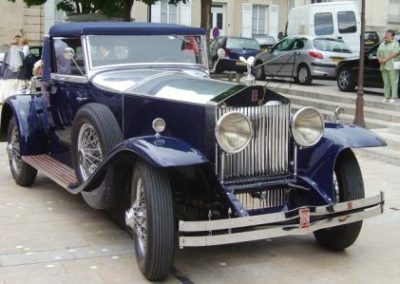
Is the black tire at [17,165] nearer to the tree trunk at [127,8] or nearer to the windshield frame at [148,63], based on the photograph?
the windshield frame at [148,63]

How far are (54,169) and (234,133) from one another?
267 centimetres

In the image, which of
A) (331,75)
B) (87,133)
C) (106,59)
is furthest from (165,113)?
(331,75)

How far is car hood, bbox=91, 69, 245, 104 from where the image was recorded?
17.2 ft

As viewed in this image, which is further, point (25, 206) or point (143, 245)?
point (25, 206)

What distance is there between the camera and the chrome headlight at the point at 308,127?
523cm

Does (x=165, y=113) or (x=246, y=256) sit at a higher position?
(x=165, y=113)

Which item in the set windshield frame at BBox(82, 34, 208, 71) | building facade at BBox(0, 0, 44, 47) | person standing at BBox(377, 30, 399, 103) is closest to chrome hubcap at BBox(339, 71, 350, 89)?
person standing at BBox(377, 30, 399, 103)

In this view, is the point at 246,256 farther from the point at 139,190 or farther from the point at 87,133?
the point at 87,133

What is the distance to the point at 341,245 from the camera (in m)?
5.58

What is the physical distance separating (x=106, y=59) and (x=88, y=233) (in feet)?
5.61

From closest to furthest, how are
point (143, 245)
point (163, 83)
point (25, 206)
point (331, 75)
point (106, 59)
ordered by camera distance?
1. point (143, 245)
2. point (163, 83)
3. point (106, 59)
4. point (25, 206)
5. point (331, 75)

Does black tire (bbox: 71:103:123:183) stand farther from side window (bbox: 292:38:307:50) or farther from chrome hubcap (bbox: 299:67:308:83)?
side window (bbox: 292:38:307:50)

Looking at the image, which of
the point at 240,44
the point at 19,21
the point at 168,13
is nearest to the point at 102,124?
the point at 240,44

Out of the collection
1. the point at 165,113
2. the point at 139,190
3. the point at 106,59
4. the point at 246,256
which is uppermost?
the point at 106,59
